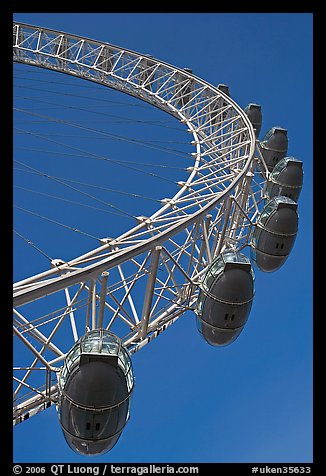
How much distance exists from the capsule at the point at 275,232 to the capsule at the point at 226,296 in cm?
382

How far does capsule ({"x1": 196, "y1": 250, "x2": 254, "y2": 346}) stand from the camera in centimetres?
1145

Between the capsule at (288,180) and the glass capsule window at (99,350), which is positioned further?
the capsule at (288,180)

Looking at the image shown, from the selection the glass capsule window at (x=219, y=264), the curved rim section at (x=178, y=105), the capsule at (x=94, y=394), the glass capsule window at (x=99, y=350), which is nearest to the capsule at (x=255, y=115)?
the curved rim section at (x=178, y=105)

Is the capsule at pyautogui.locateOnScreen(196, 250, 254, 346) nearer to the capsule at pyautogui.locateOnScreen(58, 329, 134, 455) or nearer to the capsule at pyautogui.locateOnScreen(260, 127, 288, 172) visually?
the capsule at pyautogui.locateOnScreen(58, 329, 134, 455)

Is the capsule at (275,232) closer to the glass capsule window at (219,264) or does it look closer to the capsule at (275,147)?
the glass capsule window at (219,264)

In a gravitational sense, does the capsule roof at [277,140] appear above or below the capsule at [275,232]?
above

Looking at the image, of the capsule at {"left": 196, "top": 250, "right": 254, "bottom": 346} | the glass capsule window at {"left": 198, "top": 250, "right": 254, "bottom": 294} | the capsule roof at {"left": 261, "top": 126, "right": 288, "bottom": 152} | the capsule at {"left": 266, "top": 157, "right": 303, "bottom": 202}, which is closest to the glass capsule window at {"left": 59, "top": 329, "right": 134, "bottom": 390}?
the capsule at {"left": 196, "top": 250, "right": 254, "bottom": 346}

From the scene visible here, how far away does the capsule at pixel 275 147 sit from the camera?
2375 cm

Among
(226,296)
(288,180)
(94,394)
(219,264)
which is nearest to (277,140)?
(288,180)
